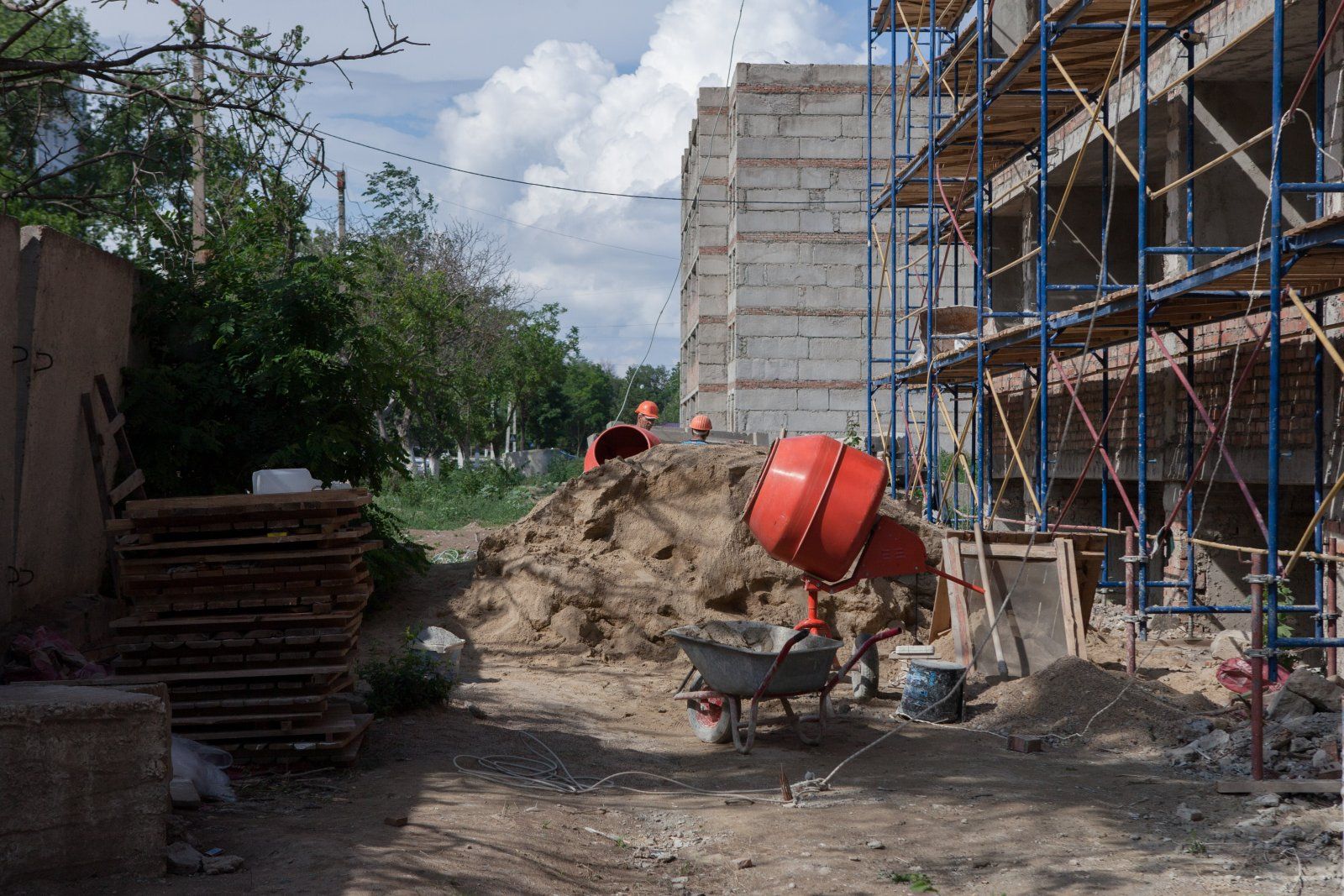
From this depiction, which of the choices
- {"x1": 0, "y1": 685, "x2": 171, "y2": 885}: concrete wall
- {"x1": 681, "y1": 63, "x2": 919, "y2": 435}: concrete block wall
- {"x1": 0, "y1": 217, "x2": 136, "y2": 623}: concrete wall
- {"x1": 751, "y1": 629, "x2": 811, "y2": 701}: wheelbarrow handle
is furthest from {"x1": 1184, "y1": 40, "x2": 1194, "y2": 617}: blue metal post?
{"x1": 681, "y1": 63, "x2": 919, "y2": 435}: concrete block wall

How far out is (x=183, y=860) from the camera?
4258 millimetres

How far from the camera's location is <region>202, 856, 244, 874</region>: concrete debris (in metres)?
4.19

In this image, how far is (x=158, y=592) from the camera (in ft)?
20.4

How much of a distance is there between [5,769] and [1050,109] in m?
12.3

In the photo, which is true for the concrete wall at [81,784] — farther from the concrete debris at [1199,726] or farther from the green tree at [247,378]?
the concrete debris at [1199,726]

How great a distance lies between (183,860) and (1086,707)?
5532 mm

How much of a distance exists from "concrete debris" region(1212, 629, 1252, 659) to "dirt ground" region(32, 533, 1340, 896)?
3070mm

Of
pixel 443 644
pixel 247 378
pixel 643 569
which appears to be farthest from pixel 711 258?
pixel 443 644

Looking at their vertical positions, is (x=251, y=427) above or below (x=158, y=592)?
above

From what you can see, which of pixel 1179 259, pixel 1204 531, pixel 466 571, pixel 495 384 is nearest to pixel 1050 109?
pixel 1179 259

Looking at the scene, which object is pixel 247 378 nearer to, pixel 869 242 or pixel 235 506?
pixel 235 506

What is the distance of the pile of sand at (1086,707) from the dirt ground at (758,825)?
0.78ft

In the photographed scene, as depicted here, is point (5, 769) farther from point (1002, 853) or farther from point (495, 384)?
point (495, 384)

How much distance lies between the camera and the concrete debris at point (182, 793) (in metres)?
4.89
